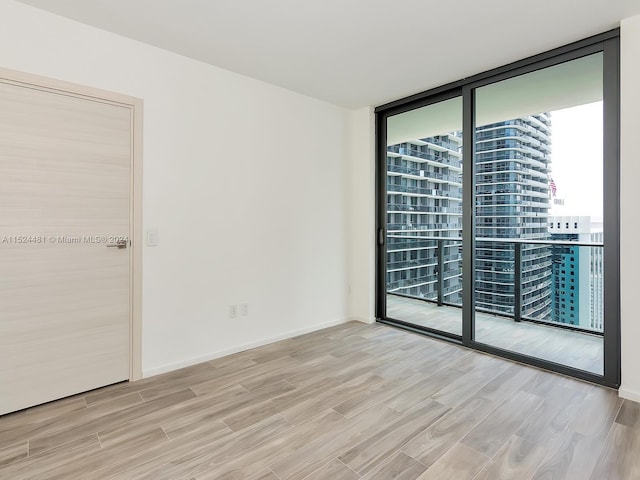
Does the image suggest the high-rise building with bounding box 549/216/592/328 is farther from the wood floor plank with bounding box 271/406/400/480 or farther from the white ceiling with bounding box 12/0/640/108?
the wood floor plank with bounding box 271/406/400/480

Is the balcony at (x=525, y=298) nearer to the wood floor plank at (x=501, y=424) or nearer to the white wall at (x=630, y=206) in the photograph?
the white wall at (x=630, y=206)

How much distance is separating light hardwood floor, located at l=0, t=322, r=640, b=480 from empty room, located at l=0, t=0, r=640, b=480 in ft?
0.06

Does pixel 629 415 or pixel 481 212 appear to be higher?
pixel 481 212

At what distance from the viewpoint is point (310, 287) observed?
13.1ft

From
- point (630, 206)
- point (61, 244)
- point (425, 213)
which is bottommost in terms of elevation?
point (61, 244)

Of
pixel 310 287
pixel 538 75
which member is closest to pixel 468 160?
pixel 538 75

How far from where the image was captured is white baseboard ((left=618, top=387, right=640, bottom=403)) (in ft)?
7.82

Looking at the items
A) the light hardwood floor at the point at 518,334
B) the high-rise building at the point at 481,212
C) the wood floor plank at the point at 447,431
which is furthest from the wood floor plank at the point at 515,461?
the high-rise building at the point at 481,212

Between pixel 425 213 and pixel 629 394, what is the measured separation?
2470mm

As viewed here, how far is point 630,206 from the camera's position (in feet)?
7.97

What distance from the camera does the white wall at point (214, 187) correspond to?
100 inches

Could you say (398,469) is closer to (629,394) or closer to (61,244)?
(629,394)

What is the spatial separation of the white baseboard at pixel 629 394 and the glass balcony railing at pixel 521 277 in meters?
1.22

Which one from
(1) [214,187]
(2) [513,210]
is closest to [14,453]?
(1) [214,187]
